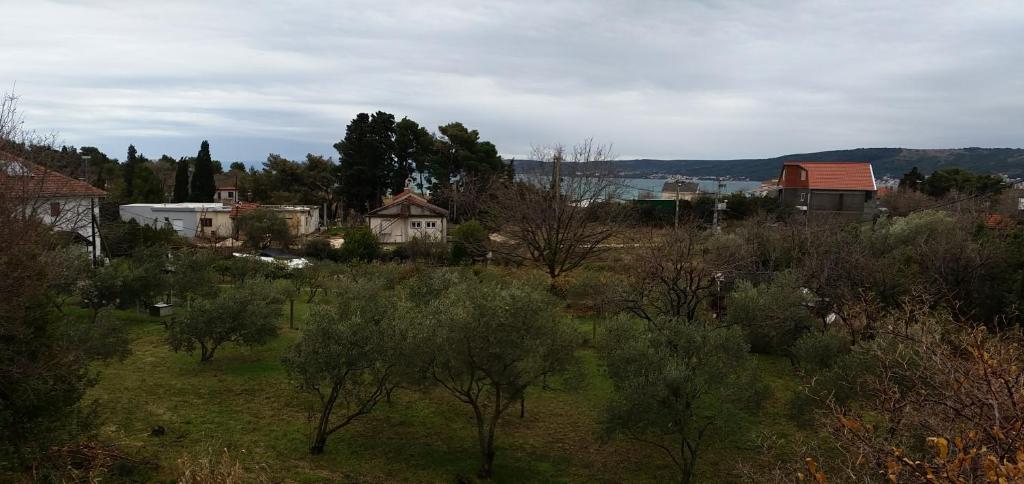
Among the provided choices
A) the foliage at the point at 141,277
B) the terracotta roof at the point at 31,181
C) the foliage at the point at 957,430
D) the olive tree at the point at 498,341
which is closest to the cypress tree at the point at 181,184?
the terracotta roof at the point at 31,181

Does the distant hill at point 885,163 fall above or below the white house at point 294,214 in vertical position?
above

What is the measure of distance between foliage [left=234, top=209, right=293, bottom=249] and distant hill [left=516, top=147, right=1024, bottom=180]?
35636 mm

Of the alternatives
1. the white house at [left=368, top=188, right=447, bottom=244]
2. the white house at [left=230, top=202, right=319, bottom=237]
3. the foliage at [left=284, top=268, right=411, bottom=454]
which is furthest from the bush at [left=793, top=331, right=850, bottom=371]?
the white house at [left=230, top=202, right=319, bottom=237]

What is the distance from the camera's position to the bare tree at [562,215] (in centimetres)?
2681

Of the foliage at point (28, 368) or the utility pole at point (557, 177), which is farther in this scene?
the utility pole at point (557, 177)

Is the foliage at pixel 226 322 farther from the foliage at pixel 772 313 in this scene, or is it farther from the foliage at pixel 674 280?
the foliage at pixel 772 313

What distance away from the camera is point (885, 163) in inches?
4286

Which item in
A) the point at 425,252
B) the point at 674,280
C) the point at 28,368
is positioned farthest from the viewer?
the point at 425,252

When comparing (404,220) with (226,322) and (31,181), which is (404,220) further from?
(31,181)

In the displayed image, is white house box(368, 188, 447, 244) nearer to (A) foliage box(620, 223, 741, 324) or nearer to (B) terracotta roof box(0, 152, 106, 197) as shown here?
(B) terracotta roof box(0, 152, 106, 197)

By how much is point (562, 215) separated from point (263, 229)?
17.6 meters

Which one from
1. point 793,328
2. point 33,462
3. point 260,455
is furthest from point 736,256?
point 33,462

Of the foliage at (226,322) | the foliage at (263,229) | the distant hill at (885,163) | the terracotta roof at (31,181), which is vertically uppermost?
the distant hill at (885,163)

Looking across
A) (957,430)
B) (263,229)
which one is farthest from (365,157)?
(957,430)
